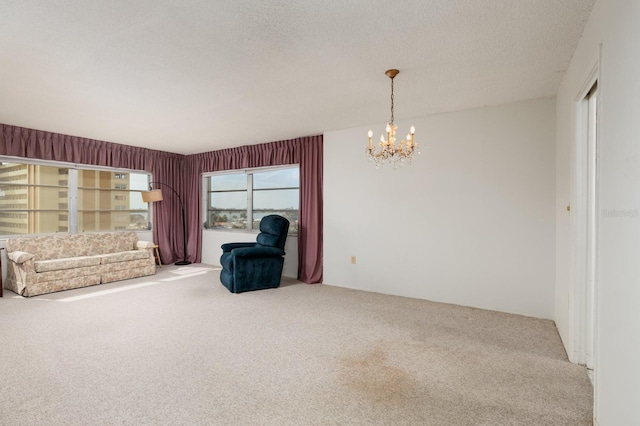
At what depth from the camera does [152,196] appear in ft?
20.0

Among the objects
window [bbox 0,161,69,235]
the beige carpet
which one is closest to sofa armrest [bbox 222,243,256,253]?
the beige carpet

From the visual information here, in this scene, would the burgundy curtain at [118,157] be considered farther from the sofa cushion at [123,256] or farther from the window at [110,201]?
the sofa cushion at [123,256]

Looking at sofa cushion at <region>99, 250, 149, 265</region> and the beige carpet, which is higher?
sofa cushion at <region>99, 250, 149, 265</region>

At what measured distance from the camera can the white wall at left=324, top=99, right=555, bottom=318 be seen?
349 centimetres

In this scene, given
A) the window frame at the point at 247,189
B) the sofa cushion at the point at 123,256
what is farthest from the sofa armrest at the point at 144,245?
the window frame at the point at 247,189

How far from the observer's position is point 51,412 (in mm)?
1798

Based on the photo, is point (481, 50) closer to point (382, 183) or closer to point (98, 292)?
point (382, 183)

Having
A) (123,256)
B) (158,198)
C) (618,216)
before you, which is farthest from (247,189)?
(618,216)

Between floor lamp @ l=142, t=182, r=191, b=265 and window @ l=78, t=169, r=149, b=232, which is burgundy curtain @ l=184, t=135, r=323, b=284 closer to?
floor lamp @ l=142, t=182, r=191, b=265

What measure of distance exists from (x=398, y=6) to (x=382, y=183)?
275 cm

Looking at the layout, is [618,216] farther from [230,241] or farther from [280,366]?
[230,241]

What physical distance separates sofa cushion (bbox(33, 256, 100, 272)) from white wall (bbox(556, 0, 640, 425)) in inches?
227

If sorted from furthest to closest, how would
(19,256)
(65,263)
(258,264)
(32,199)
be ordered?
(32,199), (258,264), (65,263), (19,256)

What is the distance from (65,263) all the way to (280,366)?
3.95 metres
